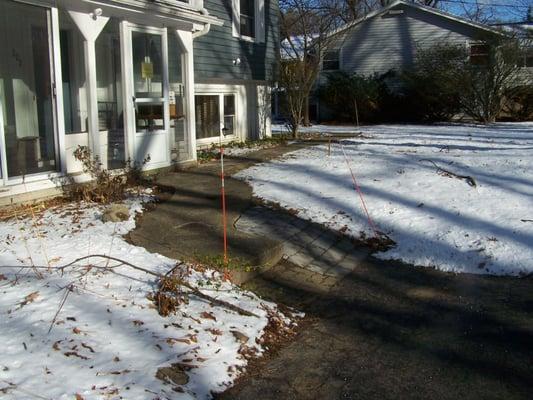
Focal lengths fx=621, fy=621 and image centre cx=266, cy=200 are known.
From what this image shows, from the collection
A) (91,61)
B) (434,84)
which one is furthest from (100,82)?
(434,84)

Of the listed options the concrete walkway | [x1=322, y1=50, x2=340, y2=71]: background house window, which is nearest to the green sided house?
the concrete walkway

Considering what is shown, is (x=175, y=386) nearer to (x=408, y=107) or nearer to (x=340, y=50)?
(x=408, y=107)

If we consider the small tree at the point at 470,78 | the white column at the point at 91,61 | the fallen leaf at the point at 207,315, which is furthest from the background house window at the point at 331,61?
the fallen leaf at the point at 207,315

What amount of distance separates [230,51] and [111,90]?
5758mm

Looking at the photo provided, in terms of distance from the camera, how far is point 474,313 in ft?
18.7

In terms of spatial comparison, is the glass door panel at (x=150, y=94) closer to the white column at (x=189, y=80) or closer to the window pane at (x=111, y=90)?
the window pane at (x=111, y=90)

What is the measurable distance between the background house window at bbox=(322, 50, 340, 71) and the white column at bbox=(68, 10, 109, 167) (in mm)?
22690

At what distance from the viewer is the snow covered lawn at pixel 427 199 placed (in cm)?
745

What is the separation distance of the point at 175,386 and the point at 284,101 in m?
14.8

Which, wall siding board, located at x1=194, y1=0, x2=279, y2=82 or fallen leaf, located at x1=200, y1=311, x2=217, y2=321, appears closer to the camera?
fallen leaf, located at x1=200, y1=311, x2=217, y2=321

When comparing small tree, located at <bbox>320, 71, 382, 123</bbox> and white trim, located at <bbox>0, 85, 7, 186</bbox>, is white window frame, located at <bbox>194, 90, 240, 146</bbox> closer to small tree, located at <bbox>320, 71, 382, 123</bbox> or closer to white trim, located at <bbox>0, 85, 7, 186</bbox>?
white trim, located at <bbox>0, 85, 7, 186</bbox>

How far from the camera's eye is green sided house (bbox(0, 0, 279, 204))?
8.14 meters

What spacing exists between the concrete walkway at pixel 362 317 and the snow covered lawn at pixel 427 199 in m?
0.48

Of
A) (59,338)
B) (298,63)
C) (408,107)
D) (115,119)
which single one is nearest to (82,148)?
(115,119)
